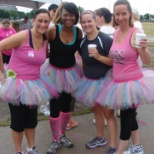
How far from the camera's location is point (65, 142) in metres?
3.48

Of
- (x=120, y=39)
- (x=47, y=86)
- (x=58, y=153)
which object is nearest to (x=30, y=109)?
(x=47, y=86)

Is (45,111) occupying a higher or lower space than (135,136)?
lower

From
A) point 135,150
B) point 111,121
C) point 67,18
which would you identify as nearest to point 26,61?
point 67,18

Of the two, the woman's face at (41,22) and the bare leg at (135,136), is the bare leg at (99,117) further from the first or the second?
the woman's face at (41,22)

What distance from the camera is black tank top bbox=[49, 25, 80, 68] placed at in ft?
10.2

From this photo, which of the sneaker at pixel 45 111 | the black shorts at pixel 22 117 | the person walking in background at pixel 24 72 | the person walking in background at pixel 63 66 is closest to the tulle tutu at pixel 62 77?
the person walking in background at pixel 63 66

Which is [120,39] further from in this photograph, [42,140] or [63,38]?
[42,140]

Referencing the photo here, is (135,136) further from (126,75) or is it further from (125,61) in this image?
(125,61)

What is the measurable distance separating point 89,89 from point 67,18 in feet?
3.07

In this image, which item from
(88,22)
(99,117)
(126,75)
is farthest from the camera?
(99,117)

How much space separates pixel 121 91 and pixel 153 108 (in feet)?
8.25

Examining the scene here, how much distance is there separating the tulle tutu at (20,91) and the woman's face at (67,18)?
86 centimetres

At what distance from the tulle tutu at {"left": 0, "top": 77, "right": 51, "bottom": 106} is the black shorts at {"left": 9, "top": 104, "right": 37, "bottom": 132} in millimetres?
112

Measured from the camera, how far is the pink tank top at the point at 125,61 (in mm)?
2619
